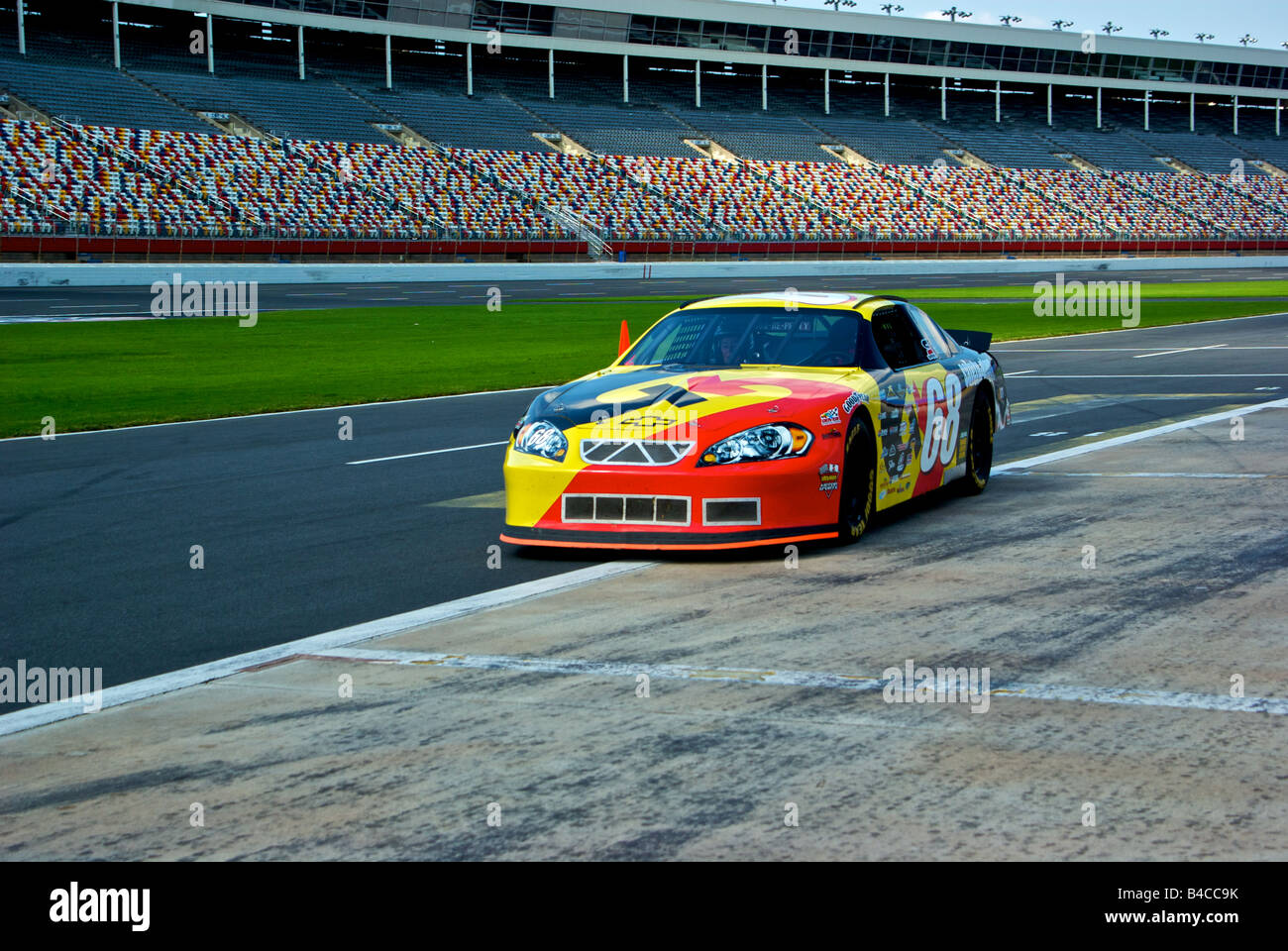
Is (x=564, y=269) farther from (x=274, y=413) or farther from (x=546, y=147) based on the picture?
(x=274, y=413)

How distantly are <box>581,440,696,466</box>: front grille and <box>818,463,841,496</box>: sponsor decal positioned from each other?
0.67 m

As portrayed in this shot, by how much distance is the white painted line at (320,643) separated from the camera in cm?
521

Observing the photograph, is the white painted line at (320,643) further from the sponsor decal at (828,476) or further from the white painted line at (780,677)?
the sponsor decal at (828,476)

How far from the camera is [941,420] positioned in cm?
928

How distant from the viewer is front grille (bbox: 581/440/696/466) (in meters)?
7.73

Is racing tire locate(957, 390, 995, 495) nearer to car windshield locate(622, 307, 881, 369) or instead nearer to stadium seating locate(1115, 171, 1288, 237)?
car windshield locate(622, 307, 881, 369)

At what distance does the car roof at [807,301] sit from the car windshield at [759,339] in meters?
0.05

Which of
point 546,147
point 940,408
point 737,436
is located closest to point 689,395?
point 737,436

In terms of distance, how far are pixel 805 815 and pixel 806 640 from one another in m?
1.98

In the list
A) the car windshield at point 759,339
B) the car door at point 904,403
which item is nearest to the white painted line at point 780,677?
the car door at point 904,403

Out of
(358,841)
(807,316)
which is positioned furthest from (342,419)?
(358,841)

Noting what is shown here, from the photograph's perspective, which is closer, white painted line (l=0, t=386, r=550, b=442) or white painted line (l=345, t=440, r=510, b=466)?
white painted line (l=345, t=440, r=510, b=466)

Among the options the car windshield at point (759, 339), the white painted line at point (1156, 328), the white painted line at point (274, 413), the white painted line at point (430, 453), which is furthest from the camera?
the white painted line at point (1156, 328)

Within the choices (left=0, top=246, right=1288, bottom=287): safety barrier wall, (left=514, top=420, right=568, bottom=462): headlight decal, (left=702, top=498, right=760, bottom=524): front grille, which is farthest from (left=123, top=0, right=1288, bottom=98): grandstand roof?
(left=702, top=498, right=760, bottom=524): front grille
